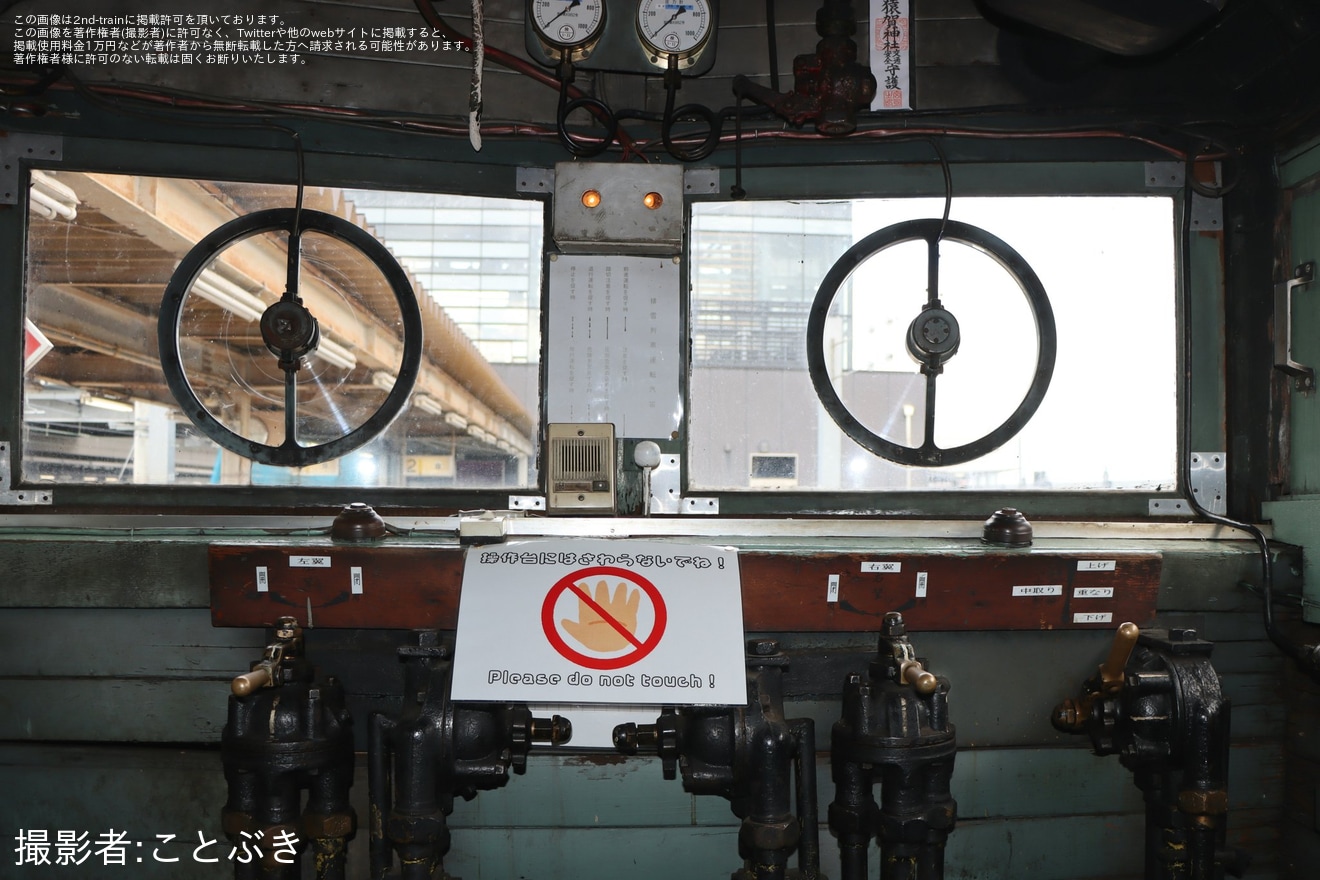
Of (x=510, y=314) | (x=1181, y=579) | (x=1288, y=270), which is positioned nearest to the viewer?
(x=1181, y=579)

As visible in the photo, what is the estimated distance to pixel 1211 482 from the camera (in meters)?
2.24

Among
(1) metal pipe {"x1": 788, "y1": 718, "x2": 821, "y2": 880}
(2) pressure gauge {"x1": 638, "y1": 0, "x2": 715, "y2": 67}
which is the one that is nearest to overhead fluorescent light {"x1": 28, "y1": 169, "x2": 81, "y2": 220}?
(2) pressure gauge {"x1": 638, "y1": 0, "x2": 715, "y2": 67}

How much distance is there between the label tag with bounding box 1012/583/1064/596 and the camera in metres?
1.89

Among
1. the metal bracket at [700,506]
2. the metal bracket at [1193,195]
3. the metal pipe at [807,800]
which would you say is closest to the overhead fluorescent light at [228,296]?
the metal bracket at [700,506]

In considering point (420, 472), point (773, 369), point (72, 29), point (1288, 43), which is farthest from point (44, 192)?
point (1288, 43)

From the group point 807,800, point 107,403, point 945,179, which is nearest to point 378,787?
point 807,800

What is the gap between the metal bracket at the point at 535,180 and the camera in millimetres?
2279

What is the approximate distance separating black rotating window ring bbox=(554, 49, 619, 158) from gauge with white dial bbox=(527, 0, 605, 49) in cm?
4

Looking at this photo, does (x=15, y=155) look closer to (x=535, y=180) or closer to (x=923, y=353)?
(x=535, y=180)

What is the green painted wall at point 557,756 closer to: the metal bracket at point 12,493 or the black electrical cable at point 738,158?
the metal bracket at point 12,493

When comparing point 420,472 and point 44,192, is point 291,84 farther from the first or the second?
point 420,472

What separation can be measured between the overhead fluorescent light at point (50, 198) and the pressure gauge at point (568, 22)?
1328mm

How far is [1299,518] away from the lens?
80.8 inches

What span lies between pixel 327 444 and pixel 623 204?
1.02 meters
